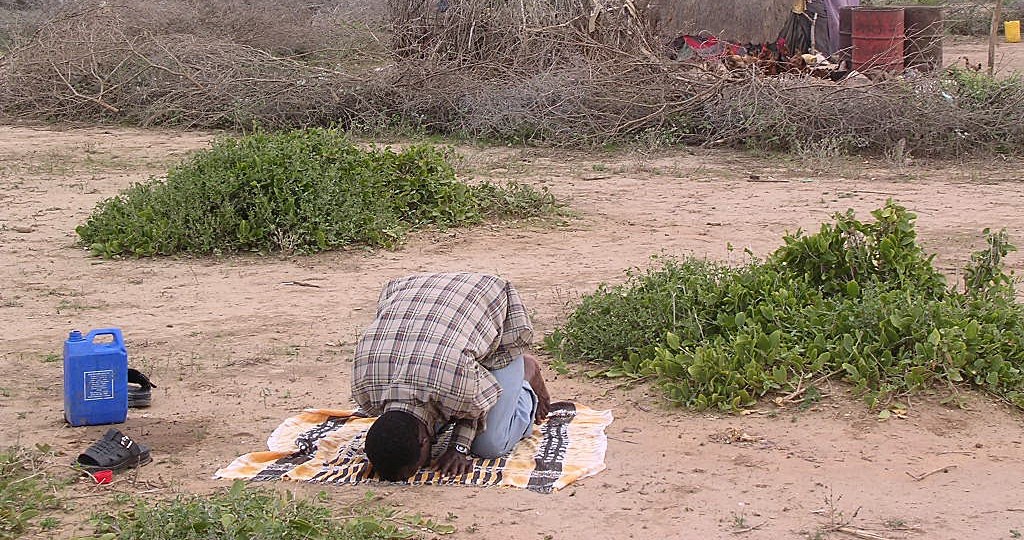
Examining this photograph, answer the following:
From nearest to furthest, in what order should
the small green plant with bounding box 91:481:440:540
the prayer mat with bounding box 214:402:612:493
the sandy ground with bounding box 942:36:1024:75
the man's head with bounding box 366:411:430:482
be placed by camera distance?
1. the small green plant with bounding box 91:481:440:540
2. the man's head with bounding box 366:411:430:482
3. the prayer mat with bounding box 214:402:612:493
4. the sandy ground with bounding box 942:36:1024:75

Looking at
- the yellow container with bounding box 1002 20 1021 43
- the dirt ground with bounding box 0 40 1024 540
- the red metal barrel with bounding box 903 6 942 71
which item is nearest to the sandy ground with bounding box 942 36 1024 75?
the yellow container with bounding box 1002 20 1021 43

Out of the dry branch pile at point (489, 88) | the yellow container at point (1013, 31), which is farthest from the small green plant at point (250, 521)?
the yellow container at point (1013, 31)

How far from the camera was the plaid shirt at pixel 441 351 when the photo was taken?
11.8 ft

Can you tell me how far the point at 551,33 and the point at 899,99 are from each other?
3440 mm

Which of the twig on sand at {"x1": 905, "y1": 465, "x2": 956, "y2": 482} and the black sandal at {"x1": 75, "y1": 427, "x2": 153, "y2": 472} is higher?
the black sandal at {"x1": 75, "y1": 427, "x2": 153, "y2": 472}

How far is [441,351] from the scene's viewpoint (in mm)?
3602

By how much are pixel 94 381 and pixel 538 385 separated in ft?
4.83

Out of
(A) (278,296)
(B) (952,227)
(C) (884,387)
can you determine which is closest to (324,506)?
(C) (884,387)

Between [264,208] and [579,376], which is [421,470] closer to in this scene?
[579,376]

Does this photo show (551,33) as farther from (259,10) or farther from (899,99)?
(259,10)

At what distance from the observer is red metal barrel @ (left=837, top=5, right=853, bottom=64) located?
1281cm

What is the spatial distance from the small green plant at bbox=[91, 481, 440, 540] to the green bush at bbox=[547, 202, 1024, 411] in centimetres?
140

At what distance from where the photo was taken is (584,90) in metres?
11.0

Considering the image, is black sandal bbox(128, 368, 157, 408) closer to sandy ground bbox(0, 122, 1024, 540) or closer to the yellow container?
sandy ground bbox(0, 122, 1024, 540)
